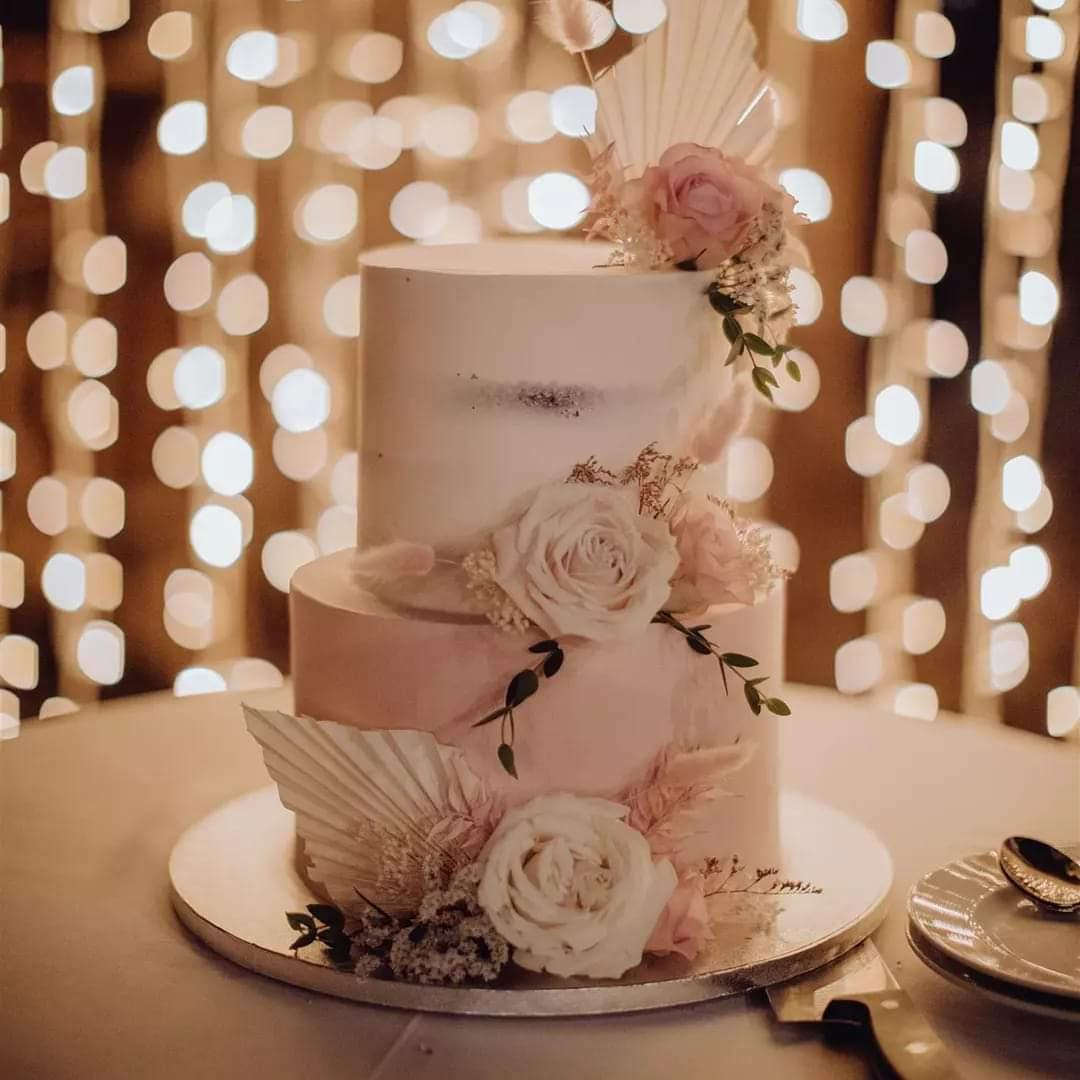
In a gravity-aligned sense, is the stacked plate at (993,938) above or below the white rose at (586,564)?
below

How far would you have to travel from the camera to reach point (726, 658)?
1.18 m

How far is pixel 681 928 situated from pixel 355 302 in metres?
2.04

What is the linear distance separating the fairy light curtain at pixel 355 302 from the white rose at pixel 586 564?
70.6 inches

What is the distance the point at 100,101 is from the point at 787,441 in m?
1.43

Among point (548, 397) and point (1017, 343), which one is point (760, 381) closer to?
point (548, 397)

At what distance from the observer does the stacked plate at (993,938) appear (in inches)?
40.9

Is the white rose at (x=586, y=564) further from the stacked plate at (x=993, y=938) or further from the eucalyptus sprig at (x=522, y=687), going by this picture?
the stacked plate at (x=993, y=938)

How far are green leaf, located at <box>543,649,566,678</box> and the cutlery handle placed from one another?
30 cm

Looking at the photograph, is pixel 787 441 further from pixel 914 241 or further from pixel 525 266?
pixel 525 266

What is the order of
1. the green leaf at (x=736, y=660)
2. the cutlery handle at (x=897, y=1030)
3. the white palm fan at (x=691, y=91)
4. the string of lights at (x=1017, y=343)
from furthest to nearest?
the string of lights at (x=1017, y=343), the white palm fan at (x=691, y=91), the green leaf at (x=736, y=660), the cutlery handle at (x=897, y=1030)

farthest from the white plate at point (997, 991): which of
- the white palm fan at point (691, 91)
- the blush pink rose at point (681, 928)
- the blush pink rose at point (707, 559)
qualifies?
the white palm fan at point (691, 91)

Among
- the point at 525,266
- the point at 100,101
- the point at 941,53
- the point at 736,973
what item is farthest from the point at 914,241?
the point at 736,973

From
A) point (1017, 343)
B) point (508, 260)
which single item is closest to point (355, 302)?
point (1017, 343)

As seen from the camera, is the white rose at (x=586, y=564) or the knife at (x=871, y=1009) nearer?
the knife at (x=871, y=1009)
